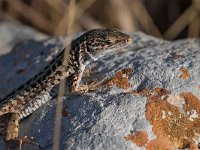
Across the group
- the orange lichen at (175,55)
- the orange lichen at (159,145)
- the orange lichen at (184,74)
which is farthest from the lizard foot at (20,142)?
the orange lichen at (175,55)

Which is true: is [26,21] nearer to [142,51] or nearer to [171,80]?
[142,51]

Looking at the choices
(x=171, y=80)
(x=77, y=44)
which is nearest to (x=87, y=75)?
(x=77, y=44)

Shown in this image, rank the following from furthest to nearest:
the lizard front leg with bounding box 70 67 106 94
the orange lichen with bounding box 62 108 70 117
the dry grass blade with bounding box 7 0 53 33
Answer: the dry grass blade with bounding box 7 0 53 33 < the lizard front leg with bounding box 70 67 106 94 < the orange lichen with bounding box 62 108 70 117

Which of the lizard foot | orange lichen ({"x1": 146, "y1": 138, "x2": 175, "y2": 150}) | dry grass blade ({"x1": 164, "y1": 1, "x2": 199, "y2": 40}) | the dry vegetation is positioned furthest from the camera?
the dry vegetation

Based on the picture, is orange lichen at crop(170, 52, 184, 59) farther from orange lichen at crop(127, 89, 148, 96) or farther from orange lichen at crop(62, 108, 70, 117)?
orange lichen at crop(62, 108, 70, 117)

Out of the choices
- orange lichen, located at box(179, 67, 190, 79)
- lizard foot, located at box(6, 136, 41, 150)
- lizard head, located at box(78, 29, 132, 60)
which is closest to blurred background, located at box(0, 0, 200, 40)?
lizard head, located at box(78, 29, 132, 60)

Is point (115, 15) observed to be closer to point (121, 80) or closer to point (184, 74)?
point (121, 80)

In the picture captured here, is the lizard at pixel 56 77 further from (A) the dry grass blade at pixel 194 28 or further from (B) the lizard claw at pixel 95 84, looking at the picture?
(A) the dry grass blade at pixel 194 28
